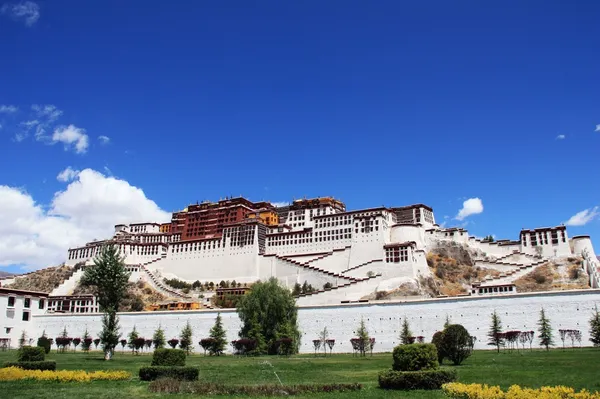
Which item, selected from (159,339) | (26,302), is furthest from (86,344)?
(26,302)

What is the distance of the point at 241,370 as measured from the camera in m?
24.8

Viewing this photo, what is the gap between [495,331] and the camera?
3656cm

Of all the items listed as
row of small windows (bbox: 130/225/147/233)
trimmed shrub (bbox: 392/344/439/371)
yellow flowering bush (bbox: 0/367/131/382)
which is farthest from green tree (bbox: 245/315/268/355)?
row of small windows (bbox: 130/225/147/233)

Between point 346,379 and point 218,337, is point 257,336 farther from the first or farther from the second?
point 346,379

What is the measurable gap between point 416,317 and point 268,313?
12366 mm

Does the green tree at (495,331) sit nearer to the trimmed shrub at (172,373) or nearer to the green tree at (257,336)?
the green tree at (257,336)

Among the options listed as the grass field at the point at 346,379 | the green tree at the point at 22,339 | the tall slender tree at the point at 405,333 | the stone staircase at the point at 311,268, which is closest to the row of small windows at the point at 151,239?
the stone staircase at the point at 311,268

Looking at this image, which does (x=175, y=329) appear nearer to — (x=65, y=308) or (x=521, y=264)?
(x=65, y=308)

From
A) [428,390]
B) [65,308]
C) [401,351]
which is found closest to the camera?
[428,390]

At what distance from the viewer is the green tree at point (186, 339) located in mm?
45938

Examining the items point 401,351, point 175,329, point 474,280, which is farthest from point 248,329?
point 474,280

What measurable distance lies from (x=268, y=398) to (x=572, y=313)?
29.0 m

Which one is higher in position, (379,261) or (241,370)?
(379,261)

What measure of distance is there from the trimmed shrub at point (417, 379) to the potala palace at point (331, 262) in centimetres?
2386
